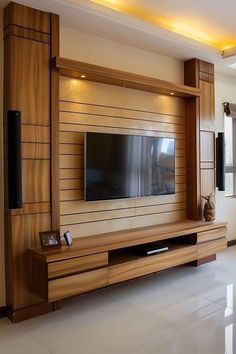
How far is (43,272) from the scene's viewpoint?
2578mm

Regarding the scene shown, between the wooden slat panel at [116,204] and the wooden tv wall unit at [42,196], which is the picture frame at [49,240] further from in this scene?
the wooden slat panel at [116,204]

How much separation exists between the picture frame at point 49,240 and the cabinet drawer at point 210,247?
5.86 ft

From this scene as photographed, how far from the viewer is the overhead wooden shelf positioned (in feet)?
9.63

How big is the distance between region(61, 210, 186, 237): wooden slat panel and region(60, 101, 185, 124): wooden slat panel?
1.14 meters

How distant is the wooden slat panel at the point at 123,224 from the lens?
3.24 metres

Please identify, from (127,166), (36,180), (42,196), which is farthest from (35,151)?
(127,166)

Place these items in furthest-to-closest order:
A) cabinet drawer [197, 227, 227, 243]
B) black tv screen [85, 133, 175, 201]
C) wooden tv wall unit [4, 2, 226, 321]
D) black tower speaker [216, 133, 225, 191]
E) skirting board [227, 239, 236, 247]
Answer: skirting board [227, 239, 236, 247] < black tower speaker [216, 133, 225, 191] < cabinet drawer [197, 227, 227, 243] < black tv screen [85, 133, 175, 201] < wooden tv wall unit [4, 2, 226, 321]

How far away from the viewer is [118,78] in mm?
3268

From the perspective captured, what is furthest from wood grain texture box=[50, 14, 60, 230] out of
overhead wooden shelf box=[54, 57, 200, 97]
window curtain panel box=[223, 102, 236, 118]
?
window curtain panel box=[223, 102, 236, 118]

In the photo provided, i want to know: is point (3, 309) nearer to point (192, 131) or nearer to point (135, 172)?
point (135, 172)

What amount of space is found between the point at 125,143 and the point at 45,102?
998mm

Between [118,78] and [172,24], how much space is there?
957mm

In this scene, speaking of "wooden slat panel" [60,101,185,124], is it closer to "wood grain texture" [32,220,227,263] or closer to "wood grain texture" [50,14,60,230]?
"wood grain texture" [50,14,60,230]

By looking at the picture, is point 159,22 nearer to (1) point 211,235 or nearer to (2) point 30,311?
(1) point 211,235
